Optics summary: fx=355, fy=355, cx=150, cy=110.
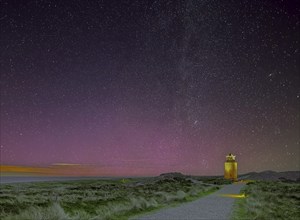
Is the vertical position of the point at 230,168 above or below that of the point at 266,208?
above

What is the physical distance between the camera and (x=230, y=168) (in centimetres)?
12062

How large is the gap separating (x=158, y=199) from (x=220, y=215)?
779cm

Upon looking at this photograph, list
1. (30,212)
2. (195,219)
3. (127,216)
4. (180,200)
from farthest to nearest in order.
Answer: (180,200) → (127,216) → (195,219) → (30,212)

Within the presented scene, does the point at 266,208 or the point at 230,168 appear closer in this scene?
the point at 266,208

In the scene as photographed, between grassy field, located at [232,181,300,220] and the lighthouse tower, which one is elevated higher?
the lighthouse tower

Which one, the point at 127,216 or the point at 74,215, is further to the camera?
the point at 127,216

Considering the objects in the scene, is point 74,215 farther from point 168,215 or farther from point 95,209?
point 168,215

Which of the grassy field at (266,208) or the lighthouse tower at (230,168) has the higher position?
the lighthouse tower at (230,168)

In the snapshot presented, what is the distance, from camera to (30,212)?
1398 cm

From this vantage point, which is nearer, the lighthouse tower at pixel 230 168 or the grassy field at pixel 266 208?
the grassy field at pixel 266 208

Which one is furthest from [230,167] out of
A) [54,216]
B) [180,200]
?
[54,216]

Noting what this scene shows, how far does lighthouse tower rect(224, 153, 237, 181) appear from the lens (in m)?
120

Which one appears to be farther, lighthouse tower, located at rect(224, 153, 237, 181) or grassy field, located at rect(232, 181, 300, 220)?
lighthouse tower, located at rect(224, 153, 237, 181)

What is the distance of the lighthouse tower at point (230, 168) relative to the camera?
120 m
